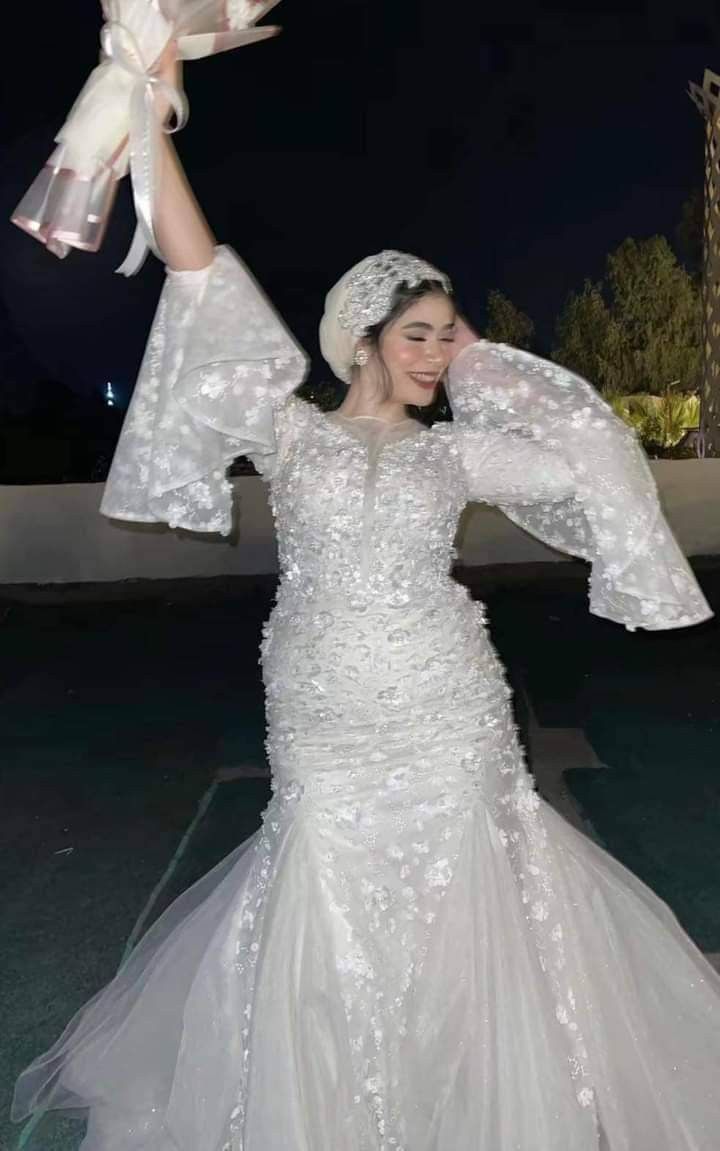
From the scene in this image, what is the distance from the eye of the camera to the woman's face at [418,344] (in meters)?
2.09

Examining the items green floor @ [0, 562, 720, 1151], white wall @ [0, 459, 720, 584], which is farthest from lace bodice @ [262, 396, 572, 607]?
white wall @ [0, 459, 720, 584]

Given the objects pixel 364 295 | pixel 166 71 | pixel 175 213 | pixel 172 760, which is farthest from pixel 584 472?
pixel 172 760

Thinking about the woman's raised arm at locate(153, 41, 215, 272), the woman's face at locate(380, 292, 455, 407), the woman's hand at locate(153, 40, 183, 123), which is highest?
the woman's hand at locate(153, 40, 183, 123)

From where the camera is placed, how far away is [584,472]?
210cm

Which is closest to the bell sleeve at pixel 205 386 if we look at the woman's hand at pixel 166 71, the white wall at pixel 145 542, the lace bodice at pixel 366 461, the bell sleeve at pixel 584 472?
the lace bodice at pixel 366 461

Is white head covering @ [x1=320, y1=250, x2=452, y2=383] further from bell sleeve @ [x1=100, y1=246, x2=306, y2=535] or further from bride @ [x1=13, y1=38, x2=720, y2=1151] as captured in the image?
bell sleeve @ [x1=100, y1=246, x2=306, y2=535]

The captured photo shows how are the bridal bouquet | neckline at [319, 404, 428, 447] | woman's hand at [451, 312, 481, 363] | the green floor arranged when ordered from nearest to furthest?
the bridal bouquet → neckline at [319, 404, 428, 447] → woman's hand at [451, 312, 481, 363] → the green floor

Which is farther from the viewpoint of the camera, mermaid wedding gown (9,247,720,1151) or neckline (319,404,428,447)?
neckline (319,404,428,447)

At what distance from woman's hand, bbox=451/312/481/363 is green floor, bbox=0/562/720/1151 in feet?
6.10

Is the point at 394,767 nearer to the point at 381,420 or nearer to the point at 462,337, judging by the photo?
the point at 381,420

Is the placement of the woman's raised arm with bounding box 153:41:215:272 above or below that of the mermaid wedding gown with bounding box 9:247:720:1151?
above

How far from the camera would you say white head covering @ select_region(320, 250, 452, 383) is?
6.84 ft

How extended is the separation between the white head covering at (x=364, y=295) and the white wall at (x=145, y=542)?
775cm

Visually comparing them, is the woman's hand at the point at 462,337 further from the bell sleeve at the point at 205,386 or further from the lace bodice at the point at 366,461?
the bell sleeve at the point at 205,386
